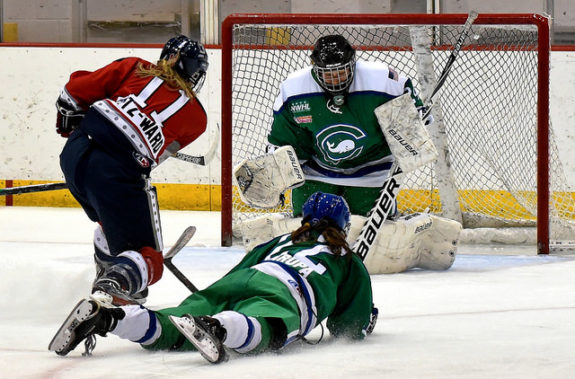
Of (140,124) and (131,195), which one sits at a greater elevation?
(140,124)

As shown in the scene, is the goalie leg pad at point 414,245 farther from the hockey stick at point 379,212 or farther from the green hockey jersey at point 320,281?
Result: the green hockey jersey at point 320,281

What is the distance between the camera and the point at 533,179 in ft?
17.2

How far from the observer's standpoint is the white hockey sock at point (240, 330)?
7.14 ft

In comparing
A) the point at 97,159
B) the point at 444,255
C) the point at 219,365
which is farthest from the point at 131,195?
the point at 444,255

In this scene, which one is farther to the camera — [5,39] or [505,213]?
[5,39]

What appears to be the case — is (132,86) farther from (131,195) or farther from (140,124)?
(131,195)

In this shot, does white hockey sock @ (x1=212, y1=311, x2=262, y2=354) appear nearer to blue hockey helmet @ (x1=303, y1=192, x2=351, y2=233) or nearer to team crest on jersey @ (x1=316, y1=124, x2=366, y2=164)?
blue hockey helmet @ (x1=303, y1=192, x2=351, y2=233)

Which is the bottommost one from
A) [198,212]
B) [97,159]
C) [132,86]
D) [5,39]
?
[198,212]

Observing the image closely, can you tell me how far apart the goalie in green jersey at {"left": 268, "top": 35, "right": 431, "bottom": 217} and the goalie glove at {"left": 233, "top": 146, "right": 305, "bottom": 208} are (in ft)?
0.45

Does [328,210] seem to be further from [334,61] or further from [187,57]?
[334,61]

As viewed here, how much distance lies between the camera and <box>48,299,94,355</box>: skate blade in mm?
2158

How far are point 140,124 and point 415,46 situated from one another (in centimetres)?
262

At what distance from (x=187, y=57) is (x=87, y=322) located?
1.06 metres

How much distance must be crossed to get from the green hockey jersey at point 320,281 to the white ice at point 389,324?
0.06 meters
